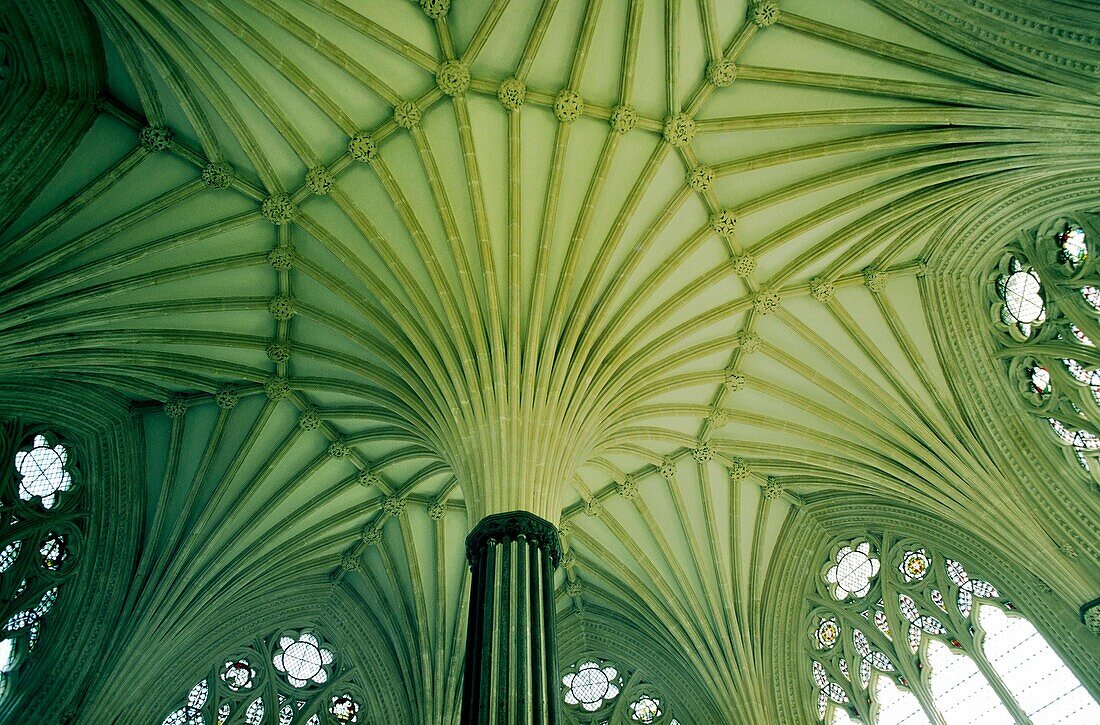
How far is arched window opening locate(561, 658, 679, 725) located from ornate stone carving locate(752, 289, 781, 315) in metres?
9.17

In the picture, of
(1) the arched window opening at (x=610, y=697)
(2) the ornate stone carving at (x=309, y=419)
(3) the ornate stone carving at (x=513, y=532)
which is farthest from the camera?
(1) the arched window opening at (x=610, y=697)

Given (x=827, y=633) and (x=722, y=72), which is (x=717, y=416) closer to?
(x=827, y=633)

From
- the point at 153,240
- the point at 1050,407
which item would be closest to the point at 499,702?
the point at 153,240

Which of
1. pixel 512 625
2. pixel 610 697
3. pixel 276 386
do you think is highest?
pixel 276 386

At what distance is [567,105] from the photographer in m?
14.7

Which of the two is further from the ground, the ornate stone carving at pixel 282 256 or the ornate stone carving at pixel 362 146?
the ornate stone carving at pixel 362 146

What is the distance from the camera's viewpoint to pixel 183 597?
17.7 metres

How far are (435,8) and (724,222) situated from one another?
616 centimetres

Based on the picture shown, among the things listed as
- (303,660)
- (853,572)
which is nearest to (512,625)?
(853,572)

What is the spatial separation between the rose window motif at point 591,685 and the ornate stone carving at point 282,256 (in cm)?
1147

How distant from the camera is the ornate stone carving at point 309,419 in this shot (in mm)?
18141

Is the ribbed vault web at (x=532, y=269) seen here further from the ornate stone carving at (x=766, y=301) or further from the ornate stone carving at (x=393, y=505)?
the ornate stone carving at (x=393, y=505)

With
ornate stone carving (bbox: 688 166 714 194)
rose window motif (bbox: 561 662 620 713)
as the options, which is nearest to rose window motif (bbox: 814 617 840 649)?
rose window motif (bbox: 561 662 620 713)

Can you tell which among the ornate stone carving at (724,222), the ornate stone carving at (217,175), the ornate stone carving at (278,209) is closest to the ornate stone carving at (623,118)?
the ornate stone carving at (724,222)
